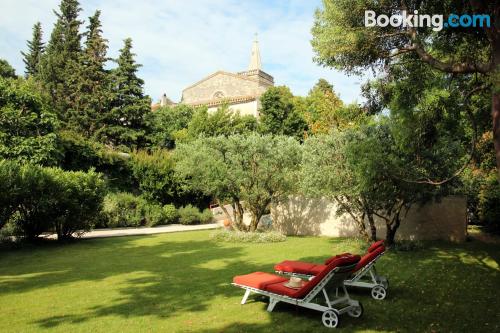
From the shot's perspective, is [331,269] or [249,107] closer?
[331,269]

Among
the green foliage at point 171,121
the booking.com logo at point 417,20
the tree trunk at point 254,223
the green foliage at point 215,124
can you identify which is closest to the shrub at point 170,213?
the tree trunk at point 254,223

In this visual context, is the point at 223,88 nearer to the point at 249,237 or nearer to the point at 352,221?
the point at 352,221

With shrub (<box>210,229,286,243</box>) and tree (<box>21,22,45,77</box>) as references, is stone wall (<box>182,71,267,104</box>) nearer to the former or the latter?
tree (<box>21,22,45,77</box>)

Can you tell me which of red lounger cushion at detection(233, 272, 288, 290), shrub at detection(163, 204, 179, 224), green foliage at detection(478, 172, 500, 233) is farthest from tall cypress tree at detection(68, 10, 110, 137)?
red lounger cushion at detection(233, 272, 288, 290)

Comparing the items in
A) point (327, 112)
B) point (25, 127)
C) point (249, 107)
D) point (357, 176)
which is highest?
point (249, 107)

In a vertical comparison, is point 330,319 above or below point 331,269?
below

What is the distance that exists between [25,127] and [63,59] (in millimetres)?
18582

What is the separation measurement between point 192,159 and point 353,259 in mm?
12532

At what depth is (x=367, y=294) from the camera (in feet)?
25.6

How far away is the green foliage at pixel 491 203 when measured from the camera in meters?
16.9

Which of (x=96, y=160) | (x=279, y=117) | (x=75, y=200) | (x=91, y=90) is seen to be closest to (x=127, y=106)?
(x=91, y=90)

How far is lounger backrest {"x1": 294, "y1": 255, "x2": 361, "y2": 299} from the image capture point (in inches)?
238

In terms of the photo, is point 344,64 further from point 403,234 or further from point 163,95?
point 163,95

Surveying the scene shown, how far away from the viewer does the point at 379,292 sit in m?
7.46
